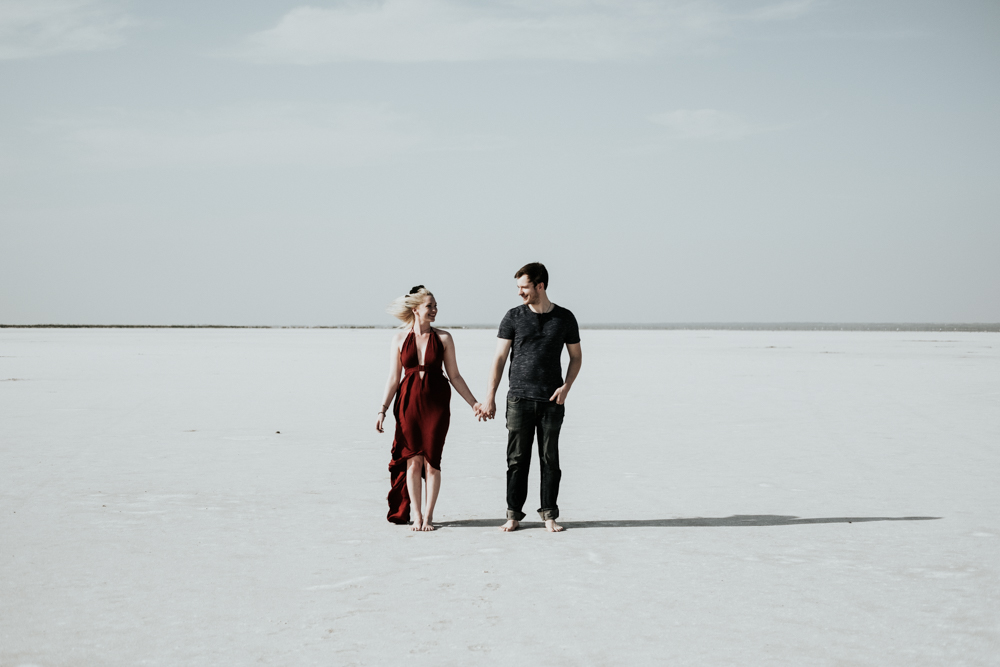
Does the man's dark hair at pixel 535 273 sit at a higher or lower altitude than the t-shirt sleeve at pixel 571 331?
higher

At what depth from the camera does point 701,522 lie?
23.6 feet

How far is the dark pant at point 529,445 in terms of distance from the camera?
688 centimetres

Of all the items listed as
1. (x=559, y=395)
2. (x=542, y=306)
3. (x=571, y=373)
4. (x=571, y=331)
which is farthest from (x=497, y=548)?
(x=542, y=306)

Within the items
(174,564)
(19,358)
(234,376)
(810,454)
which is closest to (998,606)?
(174,564)

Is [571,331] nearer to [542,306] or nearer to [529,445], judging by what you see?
[542,306]

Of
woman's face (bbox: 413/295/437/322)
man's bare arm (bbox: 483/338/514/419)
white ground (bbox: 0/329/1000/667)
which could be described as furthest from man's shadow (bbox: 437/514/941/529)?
woman's face (bbox: 413/295/437/322)

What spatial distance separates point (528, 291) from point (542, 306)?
7.6 inches

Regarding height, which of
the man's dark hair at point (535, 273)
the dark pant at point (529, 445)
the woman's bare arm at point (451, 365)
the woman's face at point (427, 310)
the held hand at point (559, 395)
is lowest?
the dark pant at point (529, 445)

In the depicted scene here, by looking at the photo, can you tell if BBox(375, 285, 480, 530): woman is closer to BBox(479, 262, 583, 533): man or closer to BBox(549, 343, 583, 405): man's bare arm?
BBox(479, 262, 583, 533): man

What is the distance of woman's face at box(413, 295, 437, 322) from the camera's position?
22.9 ft

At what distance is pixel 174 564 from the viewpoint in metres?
5.86

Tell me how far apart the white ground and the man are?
0.38 metres

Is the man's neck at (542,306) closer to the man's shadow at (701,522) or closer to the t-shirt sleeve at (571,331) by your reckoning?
the t-shirt sleeve at (571,331)

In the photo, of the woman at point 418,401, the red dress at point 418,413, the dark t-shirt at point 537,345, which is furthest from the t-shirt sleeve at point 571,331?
the red dress at point 418,413
